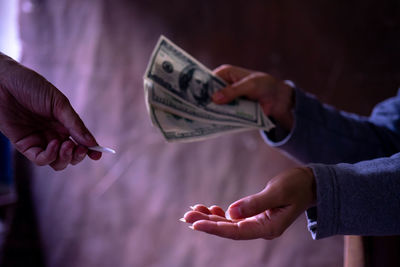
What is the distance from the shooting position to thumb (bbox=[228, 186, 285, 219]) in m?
0.38

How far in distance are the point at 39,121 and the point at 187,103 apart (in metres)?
0.32

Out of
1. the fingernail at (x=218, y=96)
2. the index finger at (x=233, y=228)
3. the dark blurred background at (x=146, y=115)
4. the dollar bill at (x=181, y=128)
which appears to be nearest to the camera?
the index finger at (x=233, y=228)

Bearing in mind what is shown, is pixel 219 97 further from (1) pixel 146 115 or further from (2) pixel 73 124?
(1) pixel 146 115

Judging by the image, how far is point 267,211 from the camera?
1.31ft

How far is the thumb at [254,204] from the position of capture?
14.9 inches

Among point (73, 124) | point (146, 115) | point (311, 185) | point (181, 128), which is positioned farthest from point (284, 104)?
point (146, 115)

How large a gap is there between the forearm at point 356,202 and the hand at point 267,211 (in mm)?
21

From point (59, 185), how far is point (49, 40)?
0.60 metres

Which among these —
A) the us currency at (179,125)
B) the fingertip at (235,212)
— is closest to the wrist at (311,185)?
the fingertip at (235,212)

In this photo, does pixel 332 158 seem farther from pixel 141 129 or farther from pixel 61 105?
pixel 141 129

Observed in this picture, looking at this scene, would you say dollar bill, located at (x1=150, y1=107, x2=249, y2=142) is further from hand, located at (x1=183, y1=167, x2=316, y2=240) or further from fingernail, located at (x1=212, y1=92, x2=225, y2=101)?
hand, located at (x1=183, y1=167, x2=316, y2=240)

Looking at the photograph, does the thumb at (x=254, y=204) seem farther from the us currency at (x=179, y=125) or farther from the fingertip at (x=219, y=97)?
the fingertip at (x=219, y=97)

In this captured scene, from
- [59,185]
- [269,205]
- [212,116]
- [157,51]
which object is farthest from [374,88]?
[59,185]

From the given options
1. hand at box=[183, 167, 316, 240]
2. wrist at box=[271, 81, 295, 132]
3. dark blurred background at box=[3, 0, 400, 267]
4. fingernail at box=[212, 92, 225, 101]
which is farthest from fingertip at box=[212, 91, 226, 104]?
dark blurred background at box=[3, 0, 400, 267]
